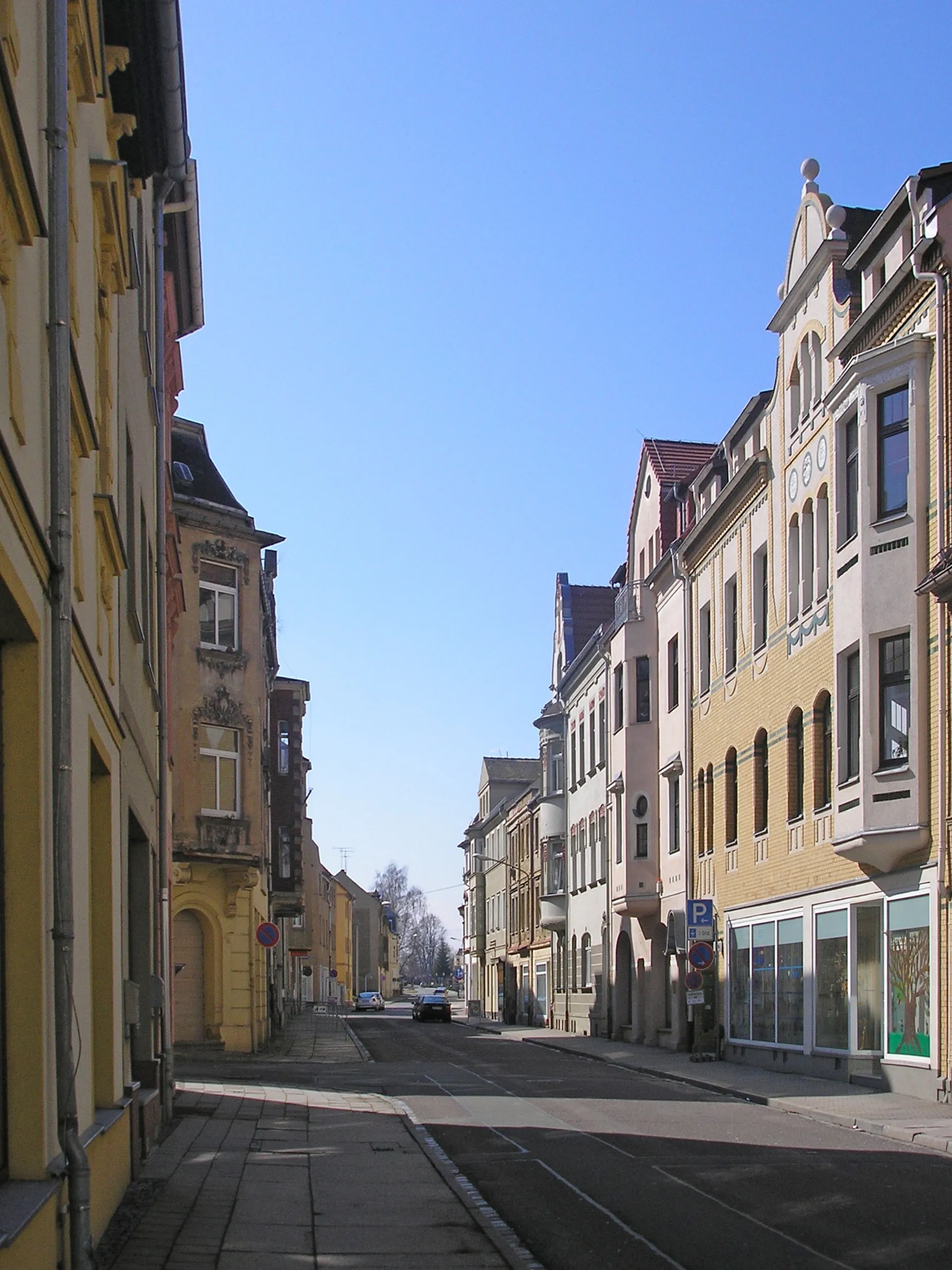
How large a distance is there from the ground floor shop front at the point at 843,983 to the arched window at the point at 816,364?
8.24 metres

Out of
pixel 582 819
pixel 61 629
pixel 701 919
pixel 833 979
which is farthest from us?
pixel 582 819

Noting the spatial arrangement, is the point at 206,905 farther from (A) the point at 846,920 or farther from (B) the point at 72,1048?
(B) the point at 72,1048

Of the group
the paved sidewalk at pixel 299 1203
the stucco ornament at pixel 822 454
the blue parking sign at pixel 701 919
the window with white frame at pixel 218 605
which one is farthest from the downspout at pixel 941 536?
the window with white frame at pixel 218 605

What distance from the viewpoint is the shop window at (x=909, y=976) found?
21.5 metres

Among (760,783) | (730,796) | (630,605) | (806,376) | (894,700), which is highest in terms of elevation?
(806,376)

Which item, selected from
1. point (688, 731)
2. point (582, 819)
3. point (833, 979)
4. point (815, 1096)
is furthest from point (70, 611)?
point (582, 819)

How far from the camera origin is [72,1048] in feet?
29.2

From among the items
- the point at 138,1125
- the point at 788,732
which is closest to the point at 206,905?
the point at 788,732

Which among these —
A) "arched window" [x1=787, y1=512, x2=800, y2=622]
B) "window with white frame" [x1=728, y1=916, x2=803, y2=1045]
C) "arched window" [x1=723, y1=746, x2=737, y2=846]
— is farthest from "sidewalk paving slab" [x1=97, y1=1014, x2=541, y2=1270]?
"arched window" [x1=723, y1=746, x2=737, y2=846]

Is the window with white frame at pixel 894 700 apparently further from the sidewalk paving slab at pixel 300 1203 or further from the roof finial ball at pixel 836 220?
the sidewalk paving slab at pixel 300 1203

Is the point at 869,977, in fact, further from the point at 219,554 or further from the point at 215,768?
the point at 219,554

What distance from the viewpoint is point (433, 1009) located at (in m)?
70.0

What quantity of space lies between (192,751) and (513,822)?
45290 mm

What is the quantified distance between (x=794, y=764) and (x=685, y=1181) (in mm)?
15314
